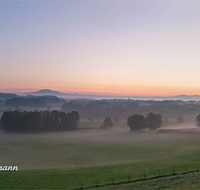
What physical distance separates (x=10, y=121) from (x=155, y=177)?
7492cm

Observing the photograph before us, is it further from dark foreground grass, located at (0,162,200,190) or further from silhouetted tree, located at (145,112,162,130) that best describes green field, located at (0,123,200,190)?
silhouetted tree, located at (145,112,162,130)

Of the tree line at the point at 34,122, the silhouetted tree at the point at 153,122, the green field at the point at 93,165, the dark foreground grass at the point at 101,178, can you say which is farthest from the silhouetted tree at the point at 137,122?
the dark foreground grass at the point at 101,178

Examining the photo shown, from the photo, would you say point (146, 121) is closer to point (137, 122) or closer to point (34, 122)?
point (137, 122)

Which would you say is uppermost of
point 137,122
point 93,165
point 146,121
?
point 146,121

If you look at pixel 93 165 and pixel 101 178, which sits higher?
pixel 101 178

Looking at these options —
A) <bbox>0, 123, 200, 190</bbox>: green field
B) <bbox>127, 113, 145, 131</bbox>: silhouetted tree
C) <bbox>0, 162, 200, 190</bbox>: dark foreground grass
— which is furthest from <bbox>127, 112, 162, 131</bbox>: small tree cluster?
<bbox>0, 162, 200, 190</bbox>: dark foreground grass

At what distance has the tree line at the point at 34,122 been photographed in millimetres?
81312

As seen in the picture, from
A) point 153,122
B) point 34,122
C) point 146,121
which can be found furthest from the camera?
point 34,122

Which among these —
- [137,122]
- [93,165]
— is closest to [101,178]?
[93,165]

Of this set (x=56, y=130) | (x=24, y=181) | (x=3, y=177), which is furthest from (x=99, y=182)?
(x=56, y=130)

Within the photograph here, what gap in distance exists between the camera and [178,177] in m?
24.2

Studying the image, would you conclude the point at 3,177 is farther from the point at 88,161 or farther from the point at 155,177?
the point at 155,177

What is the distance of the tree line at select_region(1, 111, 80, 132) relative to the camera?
81312 millimetres

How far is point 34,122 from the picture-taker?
8194 cm
